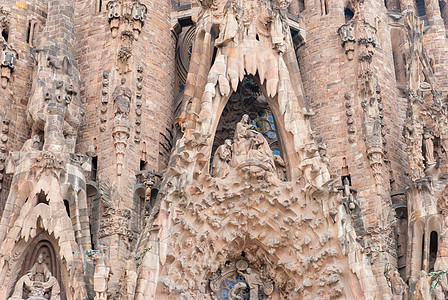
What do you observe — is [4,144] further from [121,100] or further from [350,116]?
[350,116]

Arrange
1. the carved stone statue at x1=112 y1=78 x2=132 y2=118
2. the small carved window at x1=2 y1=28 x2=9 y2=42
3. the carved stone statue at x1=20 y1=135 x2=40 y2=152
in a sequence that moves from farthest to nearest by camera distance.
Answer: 1. the small carved window at x1=2 y1=28 x2=9 y2=42
2. the carved stone statue at x1=112 y1=78 x2=132 y2=118
3. the carved stone statue at x1=20 y1=135 x2=40 y2=152

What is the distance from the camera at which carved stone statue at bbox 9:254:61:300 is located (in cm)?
1583

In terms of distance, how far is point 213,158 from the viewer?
18.3 m

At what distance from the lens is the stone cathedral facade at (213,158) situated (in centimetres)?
1650

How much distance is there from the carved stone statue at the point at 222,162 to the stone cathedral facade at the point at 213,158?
0.04 meters

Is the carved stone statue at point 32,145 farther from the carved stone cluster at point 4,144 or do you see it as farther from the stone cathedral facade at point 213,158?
the carved stone cluster at point 4,144

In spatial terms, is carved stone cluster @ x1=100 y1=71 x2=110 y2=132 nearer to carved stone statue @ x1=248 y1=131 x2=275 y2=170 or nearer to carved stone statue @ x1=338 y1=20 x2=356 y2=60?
carved stone statue @ x1=248 y1=131 x2=275 y2=170

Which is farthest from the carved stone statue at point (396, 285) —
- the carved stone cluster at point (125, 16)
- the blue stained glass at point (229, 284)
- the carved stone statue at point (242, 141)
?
the carved stone cluster at point (125, 16)

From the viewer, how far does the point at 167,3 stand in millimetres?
21219

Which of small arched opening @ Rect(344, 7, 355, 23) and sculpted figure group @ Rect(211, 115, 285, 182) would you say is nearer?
sculpted figure group @ Rect(211, 115, 285, 182)

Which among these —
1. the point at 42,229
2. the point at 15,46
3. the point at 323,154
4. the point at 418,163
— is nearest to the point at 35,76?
the point at 15,46

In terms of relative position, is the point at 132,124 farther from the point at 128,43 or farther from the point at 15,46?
the point at 15,46

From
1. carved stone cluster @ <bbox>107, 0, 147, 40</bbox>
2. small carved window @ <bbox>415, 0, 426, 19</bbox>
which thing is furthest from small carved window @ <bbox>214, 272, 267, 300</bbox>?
small carved window @ <bbox>415, 0, 426, 19</bbox>

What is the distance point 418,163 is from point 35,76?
834 cm
